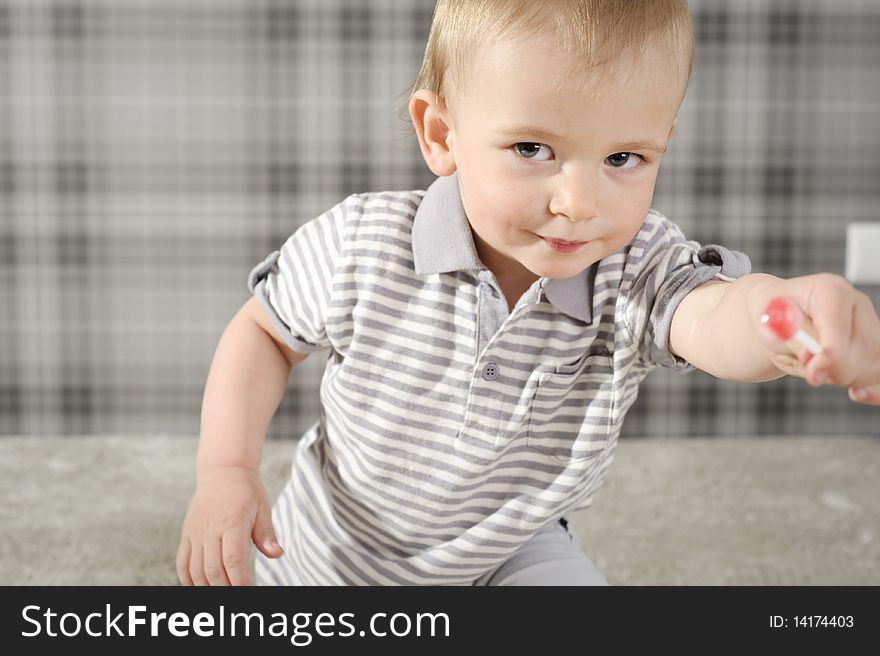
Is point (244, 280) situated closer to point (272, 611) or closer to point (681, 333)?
point (272, 611)

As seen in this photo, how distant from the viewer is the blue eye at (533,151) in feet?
2.31

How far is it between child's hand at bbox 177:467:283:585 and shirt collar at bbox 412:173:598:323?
0.81 ft

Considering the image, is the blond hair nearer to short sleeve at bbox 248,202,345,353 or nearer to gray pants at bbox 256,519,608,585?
short sleeve at bbox 248,202,345,353

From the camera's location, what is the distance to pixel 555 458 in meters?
0.88

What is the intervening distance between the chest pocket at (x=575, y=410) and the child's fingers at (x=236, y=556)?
0.26 meters

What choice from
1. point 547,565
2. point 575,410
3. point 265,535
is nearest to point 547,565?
point 547,565

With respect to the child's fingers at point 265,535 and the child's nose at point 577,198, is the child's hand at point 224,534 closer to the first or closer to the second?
the child's fingers at point 265,535

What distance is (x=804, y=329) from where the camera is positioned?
0.53 m

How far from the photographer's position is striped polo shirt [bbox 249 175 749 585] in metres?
Answer: 0.82

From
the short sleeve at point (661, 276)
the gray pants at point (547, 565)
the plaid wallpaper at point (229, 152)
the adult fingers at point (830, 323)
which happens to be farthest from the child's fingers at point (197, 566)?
the plaid wallpaper at point (229, 152)

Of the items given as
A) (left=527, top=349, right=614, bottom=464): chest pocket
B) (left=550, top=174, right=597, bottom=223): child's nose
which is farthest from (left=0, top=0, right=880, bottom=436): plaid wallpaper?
(left=550, top=174, right=597, bottom=223): child's nose

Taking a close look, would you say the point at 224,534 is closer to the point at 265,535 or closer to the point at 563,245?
the point at 265,535

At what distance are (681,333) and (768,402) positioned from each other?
110 cm

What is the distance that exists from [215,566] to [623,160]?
1.48 ft
